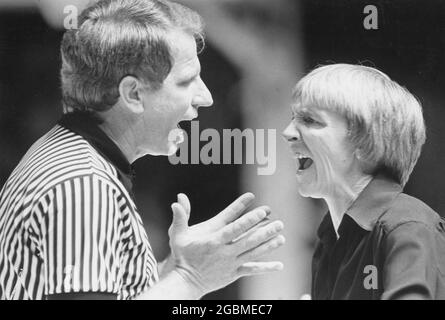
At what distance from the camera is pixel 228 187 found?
2.55 m

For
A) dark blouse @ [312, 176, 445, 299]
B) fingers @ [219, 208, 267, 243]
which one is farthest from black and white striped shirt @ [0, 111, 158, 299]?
dark blouse @ [312, 176, 445, 299]

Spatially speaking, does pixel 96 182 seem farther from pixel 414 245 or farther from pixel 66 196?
pixel 414 245

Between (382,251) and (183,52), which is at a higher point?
(183,52)

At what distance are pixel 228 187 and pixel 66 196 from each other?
66 cm

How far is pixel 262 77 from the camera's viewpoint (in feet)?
8.51

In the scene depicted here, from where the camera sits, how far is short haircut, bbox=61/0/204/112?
2293mm

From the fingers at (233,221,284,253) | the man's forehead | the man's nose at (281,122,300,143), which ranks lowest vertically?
the fingers at (233,221,284,253)

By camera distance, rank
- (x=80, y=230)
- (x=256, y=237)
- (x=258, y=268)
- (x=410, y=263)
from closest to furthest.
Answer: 1. (x=80, y=230)
2. (x=410, y=263)
3. (x=256, y=237)
4. (x=258, y=268)

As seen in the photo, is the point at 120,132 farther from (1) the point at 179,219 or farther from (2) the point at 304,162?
(2) the point at 304,162

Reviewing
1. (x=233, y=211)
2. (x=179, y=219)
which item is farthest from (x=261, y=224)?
(x=179, y=219)

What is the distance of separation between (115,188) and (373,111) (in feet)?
2.74

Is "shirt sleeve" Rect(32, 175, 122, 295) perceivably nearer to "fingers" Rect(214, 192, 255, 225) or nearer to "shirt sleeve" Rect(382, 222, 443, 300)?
"fingers" Rect(214, 192, 255, 225)

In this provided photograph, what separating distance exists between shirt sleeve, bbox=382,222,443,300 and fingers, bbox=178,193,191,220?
617mm

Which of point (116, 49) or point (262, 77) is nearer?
point (116, 49)
